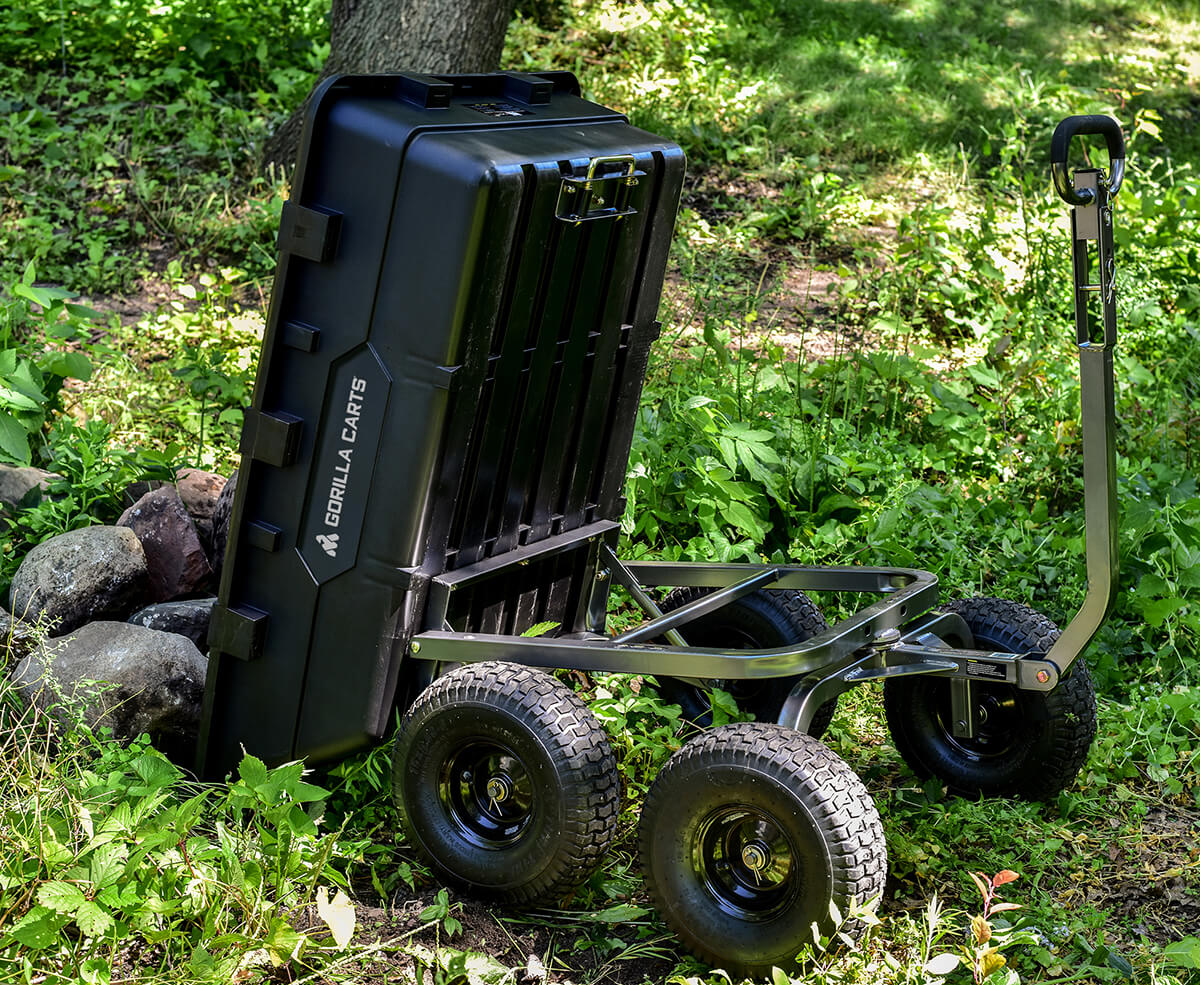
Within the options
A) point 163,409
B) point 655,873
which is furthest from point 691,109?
point 655,873

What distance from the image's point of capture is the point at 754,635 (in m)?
3.67

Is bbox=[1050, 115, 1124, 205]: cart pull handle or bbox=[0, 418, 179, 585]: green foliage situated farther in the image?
bbox=[0, 418, 179, 585]: green foliage

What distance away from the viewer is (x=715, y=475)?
444cm

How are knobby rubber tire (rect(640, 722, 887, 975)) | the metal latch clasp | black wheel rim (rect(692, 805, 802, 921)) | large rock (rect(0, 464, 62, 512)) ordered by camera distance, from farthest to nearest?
1. large rock (rect(0, 464, 62, 512))
2. the metal latch clasp
3. black wheel rim (rect(692, 805, 802, 921))
4. knobby rubber tire (rect(640, 722, 887, 975))

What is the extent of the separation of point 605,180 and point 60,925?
6.36 ft

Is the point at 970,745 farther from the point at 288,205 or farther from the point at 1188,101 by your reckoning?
the point at 1188,101

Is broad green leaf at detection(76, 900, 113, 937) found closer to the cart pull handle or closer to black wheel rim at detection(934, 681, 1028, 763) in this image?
black wheel rim at detection(934, 681, 1028, 763)

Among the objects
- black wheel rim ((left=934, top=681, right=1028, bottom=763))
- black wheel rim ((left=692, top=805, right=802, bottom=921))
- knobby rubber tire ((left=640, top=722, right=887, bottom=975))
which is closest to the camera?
knobby rubber tire ((left=640, top=722, right=887, bottom=975))

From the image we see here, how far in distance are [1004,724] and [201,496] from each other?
103 inches

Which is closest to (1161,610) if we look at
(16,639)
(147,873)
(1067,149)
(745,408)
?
(745,408)

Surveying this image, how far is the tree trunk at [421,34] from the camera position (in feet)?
22.2

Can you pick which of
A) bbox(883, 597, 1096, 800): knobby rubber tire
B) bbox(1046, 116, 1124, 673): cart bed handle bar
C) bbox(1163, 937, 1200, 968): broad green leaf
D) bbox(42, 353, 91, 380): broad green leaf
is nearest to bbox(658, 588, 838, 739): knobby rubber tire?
bbox(883, 597, 1096, 800): knobby rubber tire

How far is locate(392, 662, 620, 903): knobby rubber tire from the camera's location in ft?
9.29

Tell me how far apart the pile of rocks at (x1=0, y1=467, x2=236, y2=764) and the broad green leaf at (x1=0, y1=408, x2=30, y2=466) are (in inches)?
4.9
